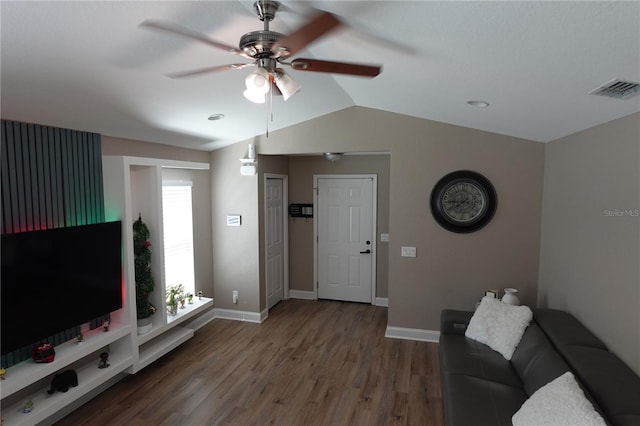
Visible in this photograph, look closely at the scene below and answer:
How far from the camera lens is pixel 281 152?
460 centimetres

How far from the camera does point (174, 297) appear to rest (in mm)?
3879

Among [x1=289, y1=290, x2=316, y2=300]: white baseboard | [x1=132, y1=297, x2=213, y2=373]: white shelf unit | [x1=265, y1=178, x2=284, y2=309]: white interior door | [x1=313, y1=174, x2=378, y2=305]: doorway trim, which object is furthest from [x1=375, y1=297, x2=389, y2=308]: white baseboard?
[x1=132, y1=297, x2=213, y2=373]: white shelf unit

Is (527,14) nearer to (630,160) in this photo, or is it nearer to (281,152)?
(630,160)

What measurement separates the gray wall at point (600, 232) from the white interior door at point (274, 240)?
3.45 metres

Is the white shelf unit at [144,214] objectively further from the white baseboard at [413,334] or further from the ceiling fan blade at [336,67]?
the white baseboard at [413,334]

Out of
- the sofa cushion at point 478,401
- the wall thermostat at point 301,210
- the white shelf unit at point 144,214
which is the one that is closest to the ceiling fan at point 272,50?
the white shelf unit at point 144,214

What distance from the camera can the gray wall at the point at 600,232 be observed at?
224 cm

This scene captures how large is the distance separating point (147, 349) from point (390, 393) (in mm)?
2351

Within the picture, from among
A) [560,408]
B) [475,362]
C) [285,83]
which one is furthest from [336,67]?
[475,362]

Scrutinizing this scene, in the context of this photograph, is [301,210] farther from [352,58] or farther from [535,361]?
[535,361]

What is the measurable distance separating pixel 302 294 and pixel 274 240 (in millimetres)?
1115

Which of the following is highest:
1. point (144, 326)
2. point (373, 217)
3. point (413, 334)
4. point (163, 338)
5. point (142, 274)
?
point (373, 217)

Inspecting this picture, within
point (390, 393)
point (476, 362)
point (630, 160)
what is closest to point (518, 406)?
point (476, 362)

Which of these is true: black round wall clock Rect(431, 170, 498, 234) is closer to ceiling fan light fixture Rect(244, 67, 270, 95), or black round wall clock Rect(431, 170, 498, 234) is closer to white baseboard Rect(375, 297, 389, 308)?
white baseboard Rect(375, 297, 389, 308)
